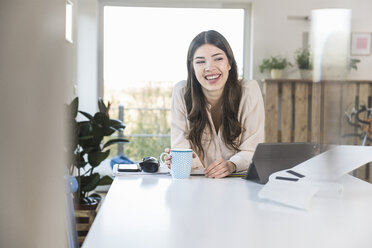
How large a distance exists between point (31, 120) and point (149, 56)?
249 cm

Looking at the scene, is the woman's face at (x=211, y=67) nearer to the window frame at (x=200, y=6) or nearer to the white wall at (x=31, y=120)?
the white wall at (x=31, y=120)

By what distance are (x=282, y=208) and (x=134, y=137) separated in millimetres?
2159

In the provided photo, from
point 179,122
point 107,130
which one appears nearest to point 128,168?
point 179,122

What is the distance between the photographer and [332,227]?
37 cm

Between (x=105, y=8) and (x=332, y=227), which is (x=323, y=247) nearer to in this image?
(x=332, y=227)

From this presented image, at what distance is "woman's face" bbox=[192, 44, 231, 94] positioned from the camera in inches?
37.2

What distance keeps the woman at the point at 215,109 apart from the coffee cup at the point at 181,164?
15 centimetres

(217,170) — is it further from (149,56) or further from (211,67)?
(149,56)

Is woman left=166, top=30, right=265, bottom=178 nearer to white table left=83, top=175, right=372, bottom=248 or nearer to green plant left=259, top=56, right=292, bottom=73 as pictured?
white table left=83, top=175, right=372, bottom=248

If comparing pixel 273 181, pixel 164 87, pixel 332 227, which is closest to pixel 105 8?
pixel 164 87

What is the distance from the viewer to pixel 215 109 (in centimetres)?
101

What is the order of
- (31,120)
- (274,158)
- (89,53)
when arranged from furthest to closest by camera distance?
1. (89,53)
2. (274,158)
3. (31,120)

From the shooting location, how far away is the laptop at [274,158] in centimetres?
65

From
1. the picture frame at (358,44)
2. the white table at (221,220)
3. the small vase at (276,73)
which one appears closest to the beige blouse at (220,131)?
the white table at (221,220)
